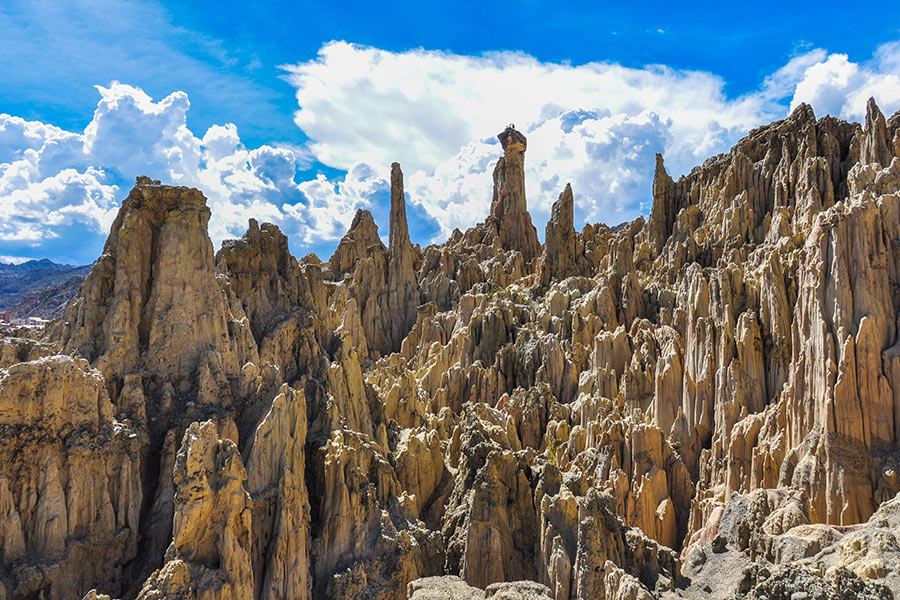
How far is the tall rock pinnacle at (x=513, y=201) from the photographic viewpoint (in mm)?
99562

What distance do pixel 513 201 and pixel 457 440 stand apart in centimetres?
7092

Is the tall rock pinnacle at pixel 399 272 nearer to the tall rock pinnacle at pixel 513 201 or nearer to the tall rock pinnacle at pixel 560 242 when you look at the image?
the tall rock pinnacle at pixel 560 242

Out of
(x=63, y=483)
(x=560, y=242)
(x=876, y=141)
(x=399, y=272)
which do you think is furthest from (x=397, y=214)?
(x=63, y=483)

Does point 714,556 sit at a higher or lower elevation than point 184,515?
lower

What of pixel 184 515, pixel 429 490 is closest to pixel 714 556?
pixel 429 490

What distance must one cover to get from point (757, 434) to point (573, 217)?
162 ft

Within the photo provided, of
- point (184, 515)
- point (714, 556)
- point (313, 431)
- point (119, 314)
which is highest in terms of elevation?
point (119, 314)

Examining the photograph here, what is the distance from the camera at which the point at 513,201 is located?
10194 cm

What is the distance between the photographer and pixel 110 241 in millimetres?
25328

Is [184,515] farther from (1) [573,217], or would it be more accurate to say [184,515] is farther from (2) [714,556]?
(1) [573,217]

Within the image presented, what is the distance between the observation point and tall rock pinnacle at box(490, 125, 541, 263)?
327 feet

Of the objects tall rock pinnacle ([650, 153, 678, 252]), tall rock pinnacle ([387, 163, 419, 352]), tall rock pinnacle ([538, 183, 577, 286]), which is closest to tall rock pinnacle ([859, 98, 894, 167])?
tall rock pinnacle ([650, 153, 678, 252])

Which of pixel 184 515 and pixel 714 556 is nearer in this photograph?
pixel 184 515

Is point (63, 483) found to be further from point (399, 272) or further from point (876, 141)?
point (399, 272)
